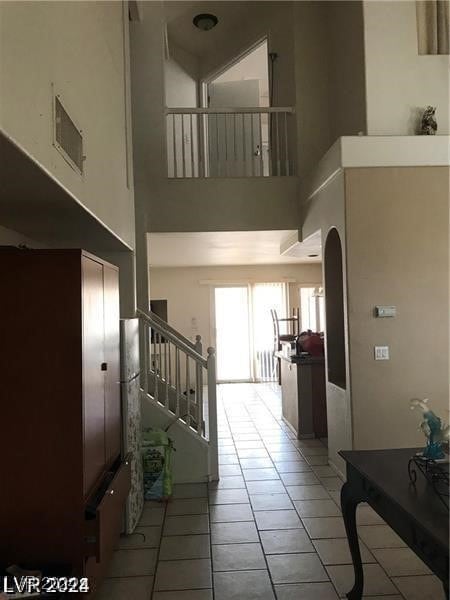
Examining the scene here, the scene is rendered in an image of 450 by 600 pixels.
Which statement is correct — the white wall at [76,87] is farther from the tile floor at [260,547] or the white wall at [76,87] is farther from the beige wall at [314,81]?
the beige wall at [314,81]

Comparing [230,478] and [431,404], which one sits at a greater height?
[431,404]

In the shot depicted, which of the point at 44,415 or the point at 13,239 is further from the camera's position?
the point at 13,239

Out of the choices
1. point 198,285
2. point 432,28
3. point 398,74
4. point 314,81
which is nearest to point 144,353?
point 398,74

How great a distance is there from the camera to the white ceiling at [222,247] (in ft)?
18.6

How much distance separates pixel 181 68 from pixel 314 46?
8.29 ft

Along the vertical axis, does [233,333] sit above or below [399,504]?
above

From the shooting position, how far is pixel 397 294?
382 cm

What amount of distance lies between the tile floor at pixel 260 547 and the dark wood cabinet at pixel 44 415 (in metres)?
0.77

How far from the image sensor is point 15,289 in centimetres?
206

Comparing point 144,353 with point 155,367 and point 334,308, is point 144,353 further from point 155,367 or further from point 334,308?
point 334,308

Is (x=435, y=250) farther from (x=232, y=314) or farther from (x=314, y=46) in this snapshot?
(x=232, y=314)

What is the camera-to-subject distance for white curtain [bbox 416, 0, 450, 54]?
424 cm

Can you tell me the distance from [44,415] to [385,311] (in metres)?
2.79

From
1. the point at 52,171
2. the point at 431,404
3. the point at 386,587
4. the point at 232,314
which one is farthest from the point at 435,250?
the point at 232,314
